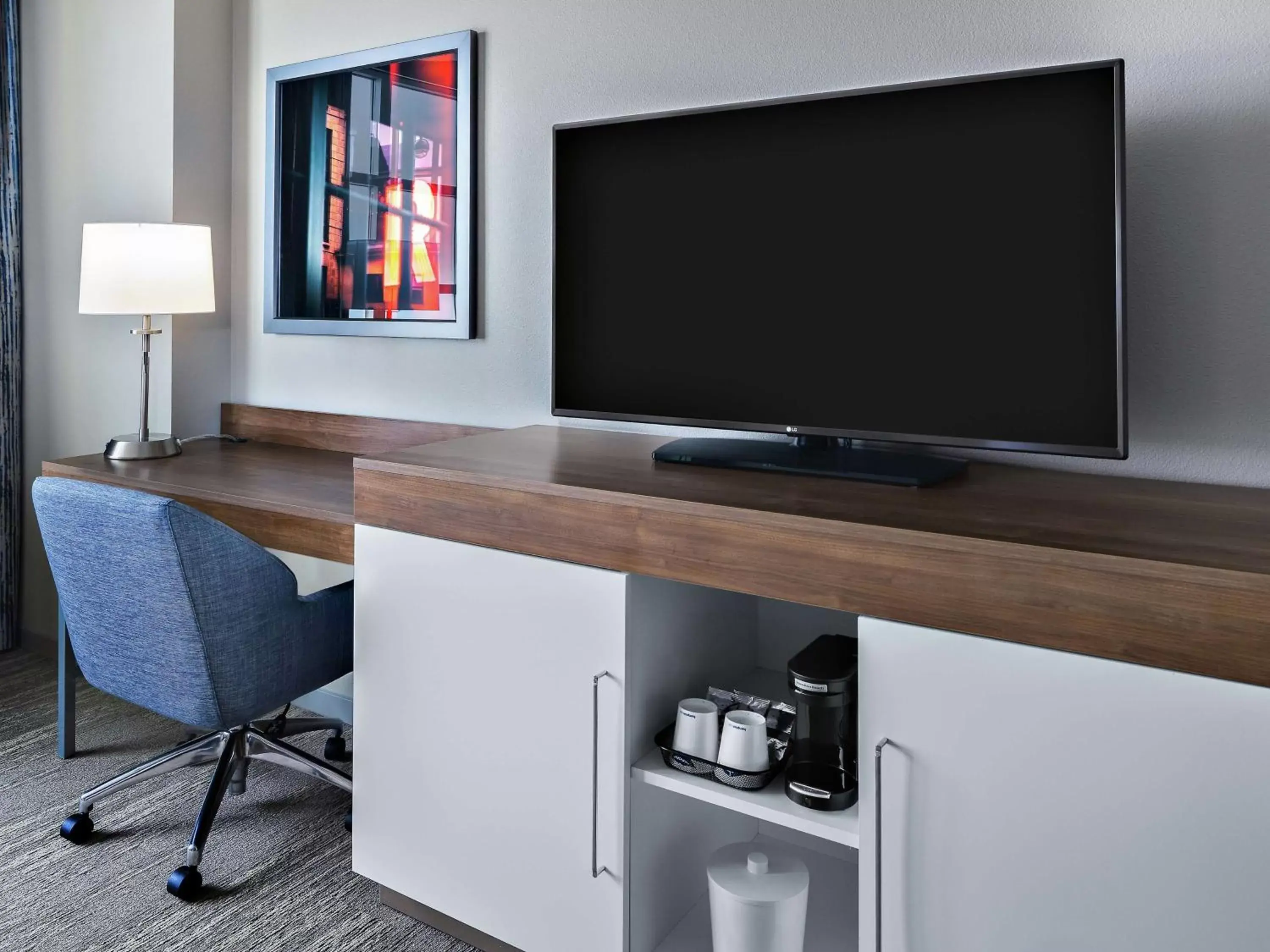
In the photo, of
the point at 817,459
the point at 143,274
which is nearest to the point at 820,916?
the point at 817,459

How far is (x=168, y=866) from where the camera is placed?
1869 mm

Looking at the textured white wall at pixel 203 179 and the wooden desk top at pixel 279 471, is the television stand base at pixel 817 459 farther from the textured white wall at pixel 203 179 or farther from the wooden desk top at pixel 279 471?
the textured white wall at pixel 203 179

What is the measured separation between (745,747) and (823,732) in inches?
4.8

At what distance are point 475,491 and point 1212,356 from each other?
45.4 inches

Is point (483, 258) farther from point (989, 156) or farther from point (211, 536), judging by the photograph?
point (989, 156)

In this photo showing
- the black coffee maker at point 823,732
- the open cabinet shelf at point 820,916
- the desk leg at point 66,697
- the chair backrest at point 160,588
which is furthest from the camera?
the desk leg at point 66,697

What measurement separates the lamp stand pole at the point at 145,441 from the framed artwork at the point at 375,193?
1.03 ft

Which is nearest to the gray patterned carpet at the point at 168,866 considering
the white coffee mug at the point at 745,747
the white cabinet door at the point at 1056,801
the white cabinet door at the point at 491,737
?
the white cabinet door at the point at 491,737

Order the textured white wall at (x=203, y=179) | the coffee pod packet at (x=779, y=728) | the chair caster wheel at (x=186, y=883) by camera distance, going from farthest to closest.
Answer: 1. the textured white wall at (x=203, y=179)
2. the chair caster wheel at (x=186, y=883)
3. the coffee pod packet at (x=779, y=728)

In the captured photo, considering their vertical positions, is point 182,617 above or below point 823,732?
above

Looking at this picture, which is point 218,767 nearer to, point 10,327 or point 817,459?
point 817,459

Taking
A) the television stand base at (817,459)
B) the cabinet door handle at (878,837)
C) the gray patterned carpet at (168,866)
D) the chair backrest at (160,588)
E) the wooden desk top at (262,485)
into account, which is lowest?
the gray patterned carpet at (168,866)

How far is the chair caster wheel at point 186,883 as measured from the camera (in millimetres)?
1757

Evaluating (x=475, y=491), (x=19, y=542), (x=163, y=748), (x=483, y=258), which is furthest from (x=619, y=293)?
(x=19, y=542)
